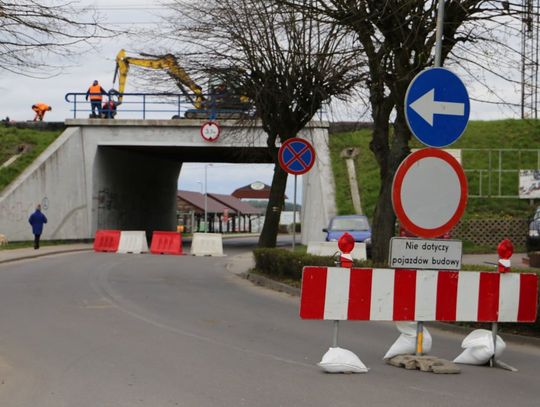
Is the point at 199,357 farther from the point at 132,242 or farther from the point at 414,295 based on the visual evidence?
the point at 132,242

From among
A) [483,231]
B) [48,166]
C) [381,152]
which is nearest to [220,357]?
[381,152]

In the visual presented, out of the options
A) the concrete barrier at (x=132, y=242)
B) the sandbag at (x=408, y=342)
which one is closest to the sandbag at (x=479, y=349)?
the sandbag at (x=408, y=342)

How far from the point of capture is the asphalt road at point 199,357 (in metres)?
6.61

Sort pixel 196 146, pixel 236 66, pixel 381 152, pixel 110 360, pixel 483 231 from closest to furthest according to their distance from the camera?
1. pixel 110 360
2. pixel 381 152
3. pixel 236 66
4. pixel 483 231
5. pixel 196 146

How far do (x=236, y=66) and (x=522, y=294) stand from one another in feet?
47.0

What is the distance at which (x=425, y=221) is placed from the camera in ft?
25.1

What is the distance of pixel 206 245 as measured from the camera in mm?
30219

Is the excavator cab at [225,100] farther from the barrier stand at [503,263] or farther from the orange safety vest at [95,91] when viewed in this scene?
the barrier stand at [503,263]

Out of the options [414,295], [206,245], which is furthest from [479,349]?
[206,245]

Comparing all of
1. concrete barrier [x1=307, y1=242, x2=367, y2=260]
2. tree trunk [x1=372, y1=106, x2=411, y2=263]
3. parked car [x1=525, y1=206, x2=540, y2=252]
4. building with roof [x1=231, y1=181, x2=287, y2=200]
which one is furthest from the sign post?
building with roof [x1=231, y1=181, x2=287, y2=200]

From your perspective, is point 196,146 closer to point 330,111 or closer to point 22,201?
point 22,201

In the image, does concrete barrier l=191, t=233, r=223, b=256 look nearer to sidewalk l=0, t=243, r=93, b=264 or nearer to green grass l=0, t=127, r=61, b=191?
sidewalk l=0, t=243, r=93, b=264

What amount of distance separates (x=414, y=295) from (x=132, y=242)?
76.0 ft

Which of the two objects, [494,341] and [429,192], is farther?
[494,341]
